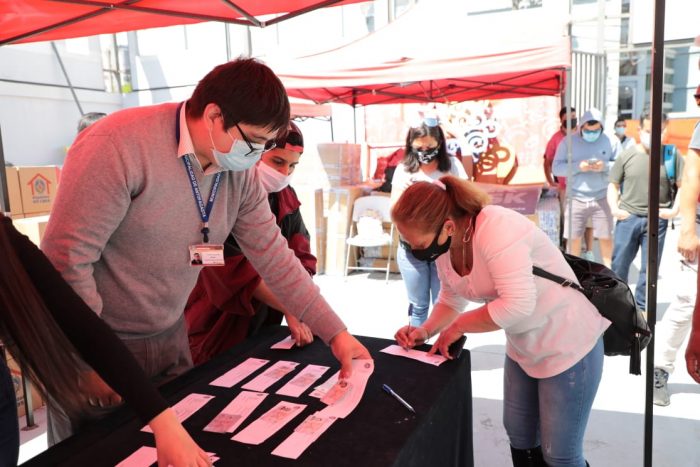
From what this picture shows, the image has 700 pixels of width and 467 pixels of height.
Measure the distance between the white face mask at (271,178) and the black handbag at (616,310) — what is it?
973 millimetres

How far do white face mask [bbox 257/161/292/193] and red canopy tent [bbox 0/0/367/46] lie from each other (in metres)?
1.07

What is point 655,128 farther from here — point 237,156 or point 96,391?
point 96,391

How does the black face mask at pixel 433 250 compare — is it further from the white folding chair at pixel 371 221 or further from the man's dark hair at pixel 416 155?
the white folding chair at pixel 371 221

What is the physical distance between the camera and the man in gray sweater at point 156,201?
3.68 ft

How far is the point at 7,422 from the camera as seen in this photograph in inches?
33.8

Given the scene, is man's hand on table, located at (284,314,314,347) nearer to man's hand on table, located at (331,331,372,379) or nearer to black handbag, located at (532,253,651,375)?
man's hand on table, located at (331,331,372,379)

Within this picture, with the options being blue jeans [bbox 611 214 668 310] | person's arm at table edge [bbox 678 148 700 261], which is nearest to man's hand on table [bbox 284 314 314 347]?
person's arm at table edge [bbox 678 148 700 261]

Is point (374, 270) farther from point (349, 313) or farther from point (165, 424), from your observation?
point (165, 424)

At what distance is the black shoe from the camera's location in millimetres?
2814

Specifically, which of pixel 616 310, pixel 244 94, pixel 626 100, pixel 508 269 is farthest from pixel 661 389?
pixel 626 100

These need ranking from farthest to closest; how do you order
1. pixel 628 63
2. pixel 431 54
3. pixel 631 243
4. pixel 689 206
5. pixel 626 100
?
pixel 626 100 → pixel 628 63 → pixel 431 54 → pixel 631 243 → pixel 689 206

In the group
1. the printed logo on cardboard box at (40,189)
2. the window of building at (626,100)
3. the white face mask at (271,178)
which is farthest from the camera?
the window of building at (626,100)

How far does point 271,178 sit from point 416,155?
206cm

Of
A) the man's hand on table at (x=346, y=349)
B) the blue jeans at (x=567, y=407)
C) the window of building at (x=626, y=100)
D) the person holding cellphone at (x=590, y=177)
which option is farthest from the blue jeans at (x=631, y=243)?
the window of building at (x=626, y=100)
